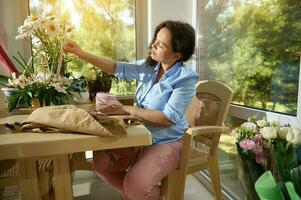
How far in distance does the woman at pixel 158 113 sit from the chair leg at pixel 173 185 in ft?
0.14

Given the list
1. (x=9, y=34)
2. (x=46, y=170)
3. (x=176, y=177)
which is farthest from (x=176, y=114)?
(x=9, y=34)

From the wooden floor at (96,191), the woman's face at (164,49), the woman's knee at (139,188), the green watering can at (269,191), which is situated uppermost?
the woman's face at (164,49)

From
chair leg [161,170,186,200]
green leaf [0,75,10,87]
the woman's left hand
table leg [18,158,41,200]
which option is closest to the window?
chair leg [161,170,186,200]

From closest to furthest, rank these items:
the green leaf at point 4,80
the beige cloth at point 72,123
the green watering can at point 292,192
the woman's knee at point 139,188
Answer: the green watering can at point 292,192 → the beige cloth at point 72,123 → the woman's knee at point 139,188 → the green leaf at point 4,80

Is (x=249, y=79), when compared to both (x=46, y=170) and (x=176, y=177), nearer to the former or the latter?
(x=176, y=177)

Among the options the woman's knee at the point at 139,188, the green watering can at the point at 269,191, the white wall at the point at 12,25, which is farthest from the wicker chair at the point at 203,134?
the white wall at the point at 12,25

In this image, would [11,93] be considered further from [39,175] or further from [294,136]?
[294,136]

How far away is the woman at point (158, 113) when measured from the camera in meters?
1.18

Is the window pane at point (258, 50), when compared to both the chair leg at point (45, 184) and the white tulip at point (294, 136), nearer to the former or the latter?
the white tulip at point (294, 136)

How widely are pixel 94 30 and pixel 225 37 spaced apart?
1.15m

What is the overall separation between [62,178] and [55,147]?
18cm

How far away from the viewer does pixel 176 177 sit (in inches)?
52.4

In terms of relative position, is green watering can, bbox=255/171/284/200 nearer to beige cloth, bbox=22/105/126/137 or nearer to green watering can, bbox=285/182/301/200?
green watering can, bbox=285/182/301/200

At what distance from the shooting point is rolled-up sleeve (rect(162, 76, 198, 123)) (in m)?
1.19
